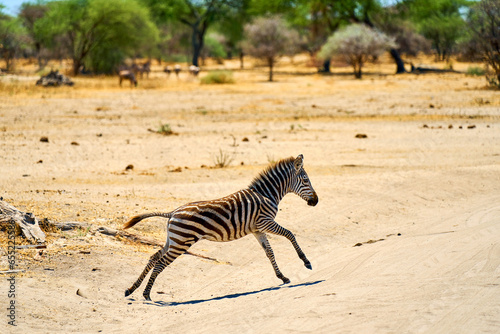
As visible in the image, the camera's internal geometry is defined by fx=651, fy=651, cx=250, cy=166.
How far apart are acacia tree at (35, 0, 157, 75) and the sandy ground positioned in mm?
16514

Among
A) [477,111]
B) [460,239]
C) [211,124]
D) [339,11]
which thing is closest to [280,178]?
[460,239]

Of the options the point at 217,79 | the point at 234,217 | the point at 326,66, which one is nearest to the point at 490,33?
the point at 217,79

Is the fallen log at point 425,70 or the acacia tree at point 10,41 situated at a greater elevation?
the acacia tree at point 10,41

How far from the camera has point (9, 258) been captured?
7.29 m

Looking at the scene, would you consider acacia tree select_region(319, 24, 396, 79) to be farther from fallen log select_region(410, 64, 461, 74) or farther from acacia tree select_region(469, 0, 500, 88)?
acacia tree select_region(469, 0, 500, 88)

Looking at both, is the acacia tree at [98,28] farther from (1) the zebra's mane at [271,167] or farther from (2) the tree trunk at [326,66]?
(1) the zebra's mane at [271,167]

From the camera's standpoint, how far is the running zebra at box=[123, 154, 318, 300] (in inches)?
264

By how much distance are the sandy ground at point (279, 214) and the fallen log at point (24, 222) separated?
0.20 metres

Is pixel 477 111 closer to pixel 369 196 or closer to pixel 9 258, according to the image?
pixel 369 196

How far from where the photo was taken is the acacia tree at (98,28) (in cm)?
4228

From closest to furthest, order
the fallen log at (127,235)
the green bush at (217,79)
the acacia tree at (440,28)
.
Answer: the fallen log at (127,235), the green bush at (217,79), the acacia tree at (440,28)

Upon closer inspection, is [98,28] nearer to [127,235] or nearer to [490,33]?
[490,33]

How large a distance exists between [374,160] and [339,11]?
32590 millimetres

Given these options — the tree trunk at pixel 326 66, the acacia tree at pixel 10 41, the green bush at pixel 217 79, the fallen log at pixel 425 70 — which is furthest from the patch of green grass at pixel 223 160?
the acacia tree at pixel 10 41
